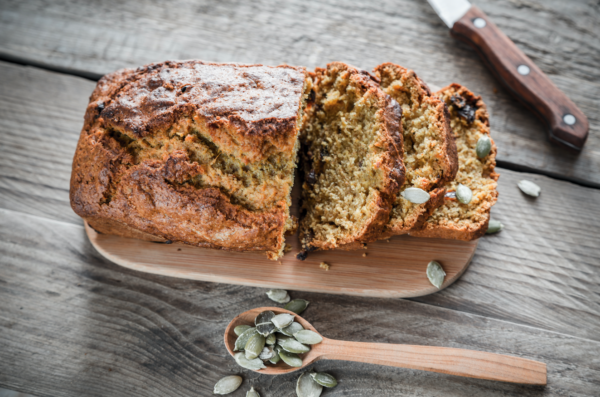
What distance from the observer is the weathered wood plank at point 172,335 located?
2463 millimetres

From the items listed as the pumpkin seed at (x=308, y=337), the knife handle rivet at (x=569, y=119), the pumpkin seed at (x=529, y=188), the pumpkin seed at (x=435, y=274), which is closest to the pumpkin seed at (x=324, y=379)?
the pumpkin seed at (x=308, y=337)

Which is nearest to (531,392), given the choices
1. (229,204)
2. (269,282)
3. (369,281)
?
(369,281)

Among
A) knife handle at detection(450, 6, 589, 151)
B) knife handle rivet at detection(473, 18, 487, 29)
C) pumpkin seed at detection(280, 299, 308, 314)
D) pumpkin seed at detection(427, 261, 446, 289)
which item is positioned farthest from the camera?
knife handle rivet at detection(473, 18, 487, 29)

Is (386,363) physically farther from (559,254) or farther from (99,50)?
(99,50)

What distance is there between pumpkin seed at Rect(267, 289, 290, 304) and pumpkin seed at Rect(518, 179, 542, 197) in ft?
6.04

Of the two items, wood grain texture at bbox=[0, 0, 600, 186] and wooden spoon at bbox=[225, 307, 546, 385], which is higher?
wood grain texture at bbox=[0, 0, 600, 186]

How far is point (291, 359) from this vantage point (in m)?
2.33

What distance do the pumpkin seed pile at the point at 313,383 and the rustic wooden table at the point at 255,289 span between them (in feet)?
0.23

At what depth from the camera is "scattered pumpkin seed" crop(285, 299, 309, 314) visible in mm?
2535

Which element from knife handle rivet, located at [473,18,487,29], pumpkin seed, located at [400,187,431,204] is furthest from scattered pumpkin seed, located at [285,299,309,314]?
knife handle rivet, located at [473,18,487,29]

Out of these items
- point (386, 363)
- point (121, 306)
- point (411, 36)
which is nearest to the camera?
point (386, 363)

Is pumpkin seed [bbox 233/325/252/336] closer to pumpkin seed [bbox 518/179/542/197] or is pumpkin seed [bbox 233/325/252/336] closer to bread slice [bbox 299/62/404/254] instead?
bread slice [bbox 299/62/404/254]

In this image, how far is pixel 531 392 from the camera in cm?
242

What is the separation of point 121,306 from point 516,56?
3.34m
